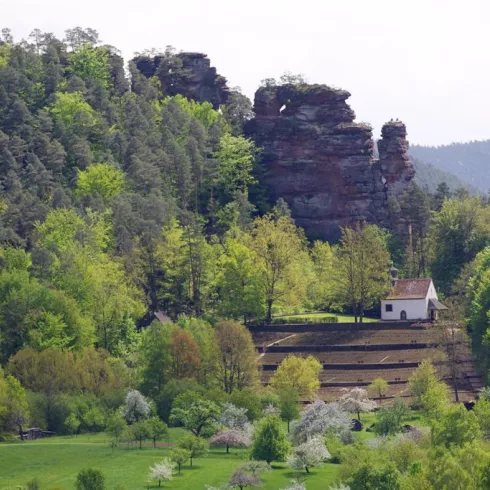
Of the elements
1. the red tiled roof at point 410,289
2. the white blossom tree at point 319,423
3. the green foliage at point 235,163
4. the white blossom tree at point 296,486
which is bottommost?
the white blossom tree at point 296,486

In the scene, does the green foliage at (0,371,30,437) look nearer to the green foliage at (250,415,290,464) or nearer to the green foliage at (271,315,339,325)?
the green foliage at (250,415,290,464)

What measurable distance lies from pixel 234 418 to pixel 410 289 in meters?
31.1

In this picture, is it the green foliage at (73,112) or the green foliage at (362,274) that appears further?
the green foliage at (73,112)

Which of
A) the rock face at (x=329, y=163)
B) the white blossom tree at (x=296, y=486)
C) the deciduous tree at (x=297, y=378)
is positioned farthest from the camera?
the rock face at (x=329, y=163)

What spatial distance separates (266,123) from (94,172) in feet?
81.7

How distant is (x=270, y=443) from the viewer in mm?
83688

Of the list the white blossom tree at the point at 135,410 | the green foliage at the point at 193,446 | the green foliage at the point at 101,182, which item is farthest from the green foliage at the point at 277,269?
the green foliage at the point at 193,446

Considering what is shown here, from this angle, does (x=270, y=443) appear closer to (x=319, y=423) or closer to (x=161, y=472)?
(x=319, y=423)

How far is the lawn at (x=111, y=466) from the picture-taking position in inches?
3091

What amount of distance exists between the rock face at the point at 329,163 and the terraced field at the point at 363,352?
32.0 metres

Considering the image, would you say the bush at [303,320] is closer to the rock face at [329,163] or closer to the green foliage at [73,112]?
the rock face at [329,163]

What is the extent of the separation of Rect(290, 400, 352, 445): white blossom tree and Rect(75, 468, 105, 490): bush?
52.1 feet

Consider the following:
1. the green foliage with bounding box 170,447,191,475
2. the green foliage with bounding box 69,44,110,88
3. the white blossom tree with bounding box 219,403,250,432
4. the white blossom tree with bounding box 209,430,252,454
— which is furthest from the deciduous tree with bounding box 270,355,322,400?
the green foliage with bounding box 69,44,110,88

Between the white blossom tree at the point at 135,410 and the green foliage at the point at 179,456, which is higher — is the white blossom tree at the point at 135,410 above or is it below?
above
